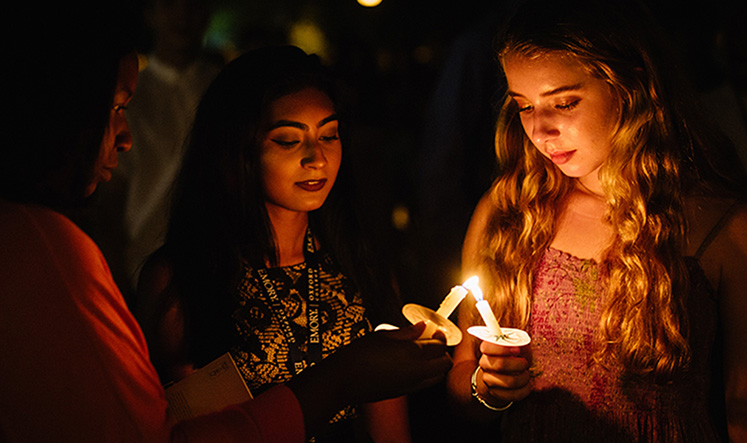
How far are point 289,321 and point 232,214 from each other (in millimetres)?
492

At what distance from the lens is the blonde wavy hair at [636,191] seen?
1892mm

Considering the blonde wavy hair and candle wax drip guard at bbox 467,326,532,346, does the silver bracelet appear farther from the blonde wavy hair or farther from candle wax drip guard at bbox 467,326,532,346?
candle wax drip guard at bbox 467,326,532,346

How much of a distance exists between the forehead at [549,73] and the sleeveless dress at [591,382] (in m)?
0.60

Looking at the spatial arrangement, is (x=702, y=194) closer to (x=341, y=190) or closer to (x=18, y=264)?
(x=341, y=190)

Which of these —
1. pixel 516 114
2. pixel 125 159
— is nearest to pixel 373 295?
pixel 516 114

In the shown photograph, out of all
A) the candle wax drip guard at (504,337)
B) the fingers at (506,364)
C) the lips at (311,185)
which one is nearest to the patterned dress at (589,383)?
the fingers at (506,364)

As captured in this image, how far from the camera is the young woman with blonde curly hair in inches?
74.0

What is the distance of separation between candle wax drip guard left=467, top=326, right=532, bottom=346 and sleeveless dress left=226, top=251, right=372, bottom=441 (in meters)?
0.68

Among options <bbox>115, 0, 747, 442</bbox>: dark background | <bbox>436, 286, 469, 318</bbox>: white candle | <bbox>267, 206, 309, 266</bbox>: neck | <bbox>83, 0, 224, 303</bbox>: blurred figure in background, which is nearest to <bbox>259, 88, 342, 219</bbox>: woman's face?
<bbox>267, 206, 309, 266</bbox>: neck

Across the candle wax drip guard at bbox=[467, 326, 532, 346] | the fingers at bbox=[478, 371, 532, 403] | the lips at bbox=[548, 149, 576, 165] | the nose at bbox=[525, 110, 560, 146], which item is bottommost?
the fingers at bbox=[478, 371, 532, 403]

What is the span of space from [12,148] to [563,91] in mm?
1546

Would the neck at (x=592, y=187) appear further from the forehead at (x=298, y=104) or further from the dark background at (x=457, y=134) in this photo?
the forehead at (x=298, y=104)

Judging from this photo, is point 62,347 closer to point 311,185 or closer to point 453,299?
point 453,299

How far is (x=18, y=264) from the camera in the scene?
1.14m
